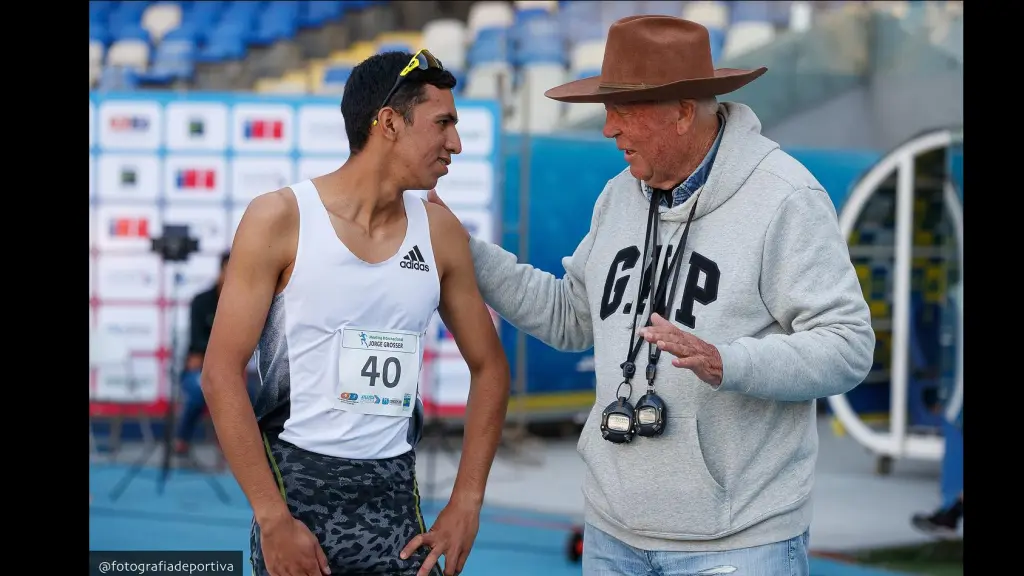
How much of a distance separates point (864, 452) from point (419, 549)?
7.34m

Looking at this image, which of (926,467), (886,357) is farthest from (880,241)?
(926,467)

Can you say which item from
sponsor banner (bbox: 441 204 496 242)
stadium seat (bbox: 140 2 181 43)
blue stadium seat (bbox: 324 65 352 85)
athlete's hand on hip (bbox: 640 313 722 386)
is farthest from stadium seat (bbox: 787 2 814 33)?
athlete's hand on hip (bbox: 640 313 722 386)

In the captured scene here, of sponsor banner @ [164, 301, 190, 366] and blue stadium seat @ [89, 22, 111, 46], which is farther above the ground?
blue stadium seat @ [89, 22, 111, 46]

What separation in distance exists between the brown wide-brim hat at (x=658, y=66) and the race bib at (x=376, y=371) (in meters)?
0.65

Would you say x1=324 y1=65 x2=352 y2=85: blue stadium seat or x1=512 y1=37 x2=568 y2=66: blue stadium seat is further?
x1=512 y1=37 x2=568 y2=66: blue stadium seat

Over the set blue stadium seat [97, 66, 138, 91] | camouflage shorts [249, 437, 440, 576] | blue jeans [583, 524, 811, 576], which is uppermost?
blue stadium seat [97, 66, 138, 91]

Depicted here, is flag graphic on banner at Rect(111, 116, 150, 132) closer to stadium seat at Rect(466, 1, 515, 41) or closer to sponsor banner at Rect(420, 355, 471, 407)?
sponsor banner at Rect(420, 355, 471, 407)

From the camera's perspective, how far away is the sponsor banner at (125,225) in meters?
8.12

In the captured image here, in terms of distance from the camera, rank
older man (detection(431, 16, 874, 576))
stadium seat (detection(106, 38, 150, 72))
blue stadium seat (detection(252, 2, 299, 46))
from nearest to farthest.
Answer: older man (detection(431, 16, 874, 576)) → stadium seat (detection(106, 38, 150, 72)) → blue stadium seat (detection(252, 2, 299, 46))

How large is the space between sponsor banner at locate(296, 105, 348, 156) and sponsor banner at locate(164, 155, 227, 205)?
1.96 ft

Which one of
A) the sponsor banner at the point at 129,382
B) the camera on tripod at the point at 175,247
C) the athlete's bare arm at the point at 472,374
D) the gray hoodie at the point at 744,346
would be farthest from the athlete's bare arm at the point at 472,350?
the sponsor banner at the point at 129,382

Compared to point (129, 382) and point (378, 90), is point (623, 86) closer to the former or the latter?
point (378, 90)

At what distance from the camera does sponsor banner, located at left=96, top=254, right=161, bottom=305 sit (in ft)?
26.6
